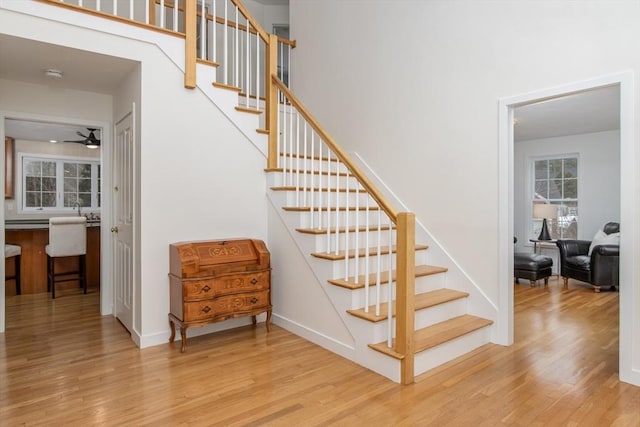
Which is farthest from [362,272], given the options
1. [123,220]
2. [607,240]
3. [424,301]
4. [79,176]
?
[79,176]

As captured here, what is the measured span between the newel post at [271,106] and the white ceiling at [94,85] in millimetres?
1247

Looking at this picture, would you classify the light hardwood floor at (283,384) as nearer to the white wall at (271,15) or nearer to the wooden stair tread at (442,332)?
the wooden stair tread at (442,332)

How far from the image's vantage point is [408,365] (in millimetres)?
2518

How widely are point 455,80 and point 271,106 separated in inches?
69.8

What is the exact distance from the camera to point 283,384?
253 centimetres

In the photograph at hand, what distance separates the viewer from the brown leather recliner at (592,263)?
203 inches

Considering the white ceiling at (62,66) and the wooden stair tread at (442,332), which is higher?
the white ceiling at (62,66)

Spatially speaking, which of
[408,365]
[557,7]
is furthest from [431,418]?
[557,7]

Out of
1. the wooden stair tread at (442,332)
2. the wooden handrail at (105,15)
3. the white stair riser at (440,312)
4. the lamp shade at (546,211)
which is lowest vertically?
the wooden stair tread at (442,332)

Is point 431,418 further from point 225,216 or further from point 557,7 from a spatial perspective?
point 557,7

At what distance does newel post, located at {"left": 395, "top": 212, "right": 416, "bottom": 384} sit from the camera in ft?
8.12

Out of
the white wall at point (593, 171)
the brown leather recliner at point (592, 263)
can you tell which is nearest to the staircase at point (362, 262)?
the brown leather recliner at point (592, 263)

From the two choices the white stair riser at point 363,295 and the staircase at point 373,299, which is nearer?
the staircase at point 373,299

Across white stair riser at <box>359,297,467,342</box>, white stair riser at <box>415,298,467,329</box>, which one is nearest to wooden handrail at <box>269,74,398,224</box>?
white stair riser at <box>359,297,467,342</box>
